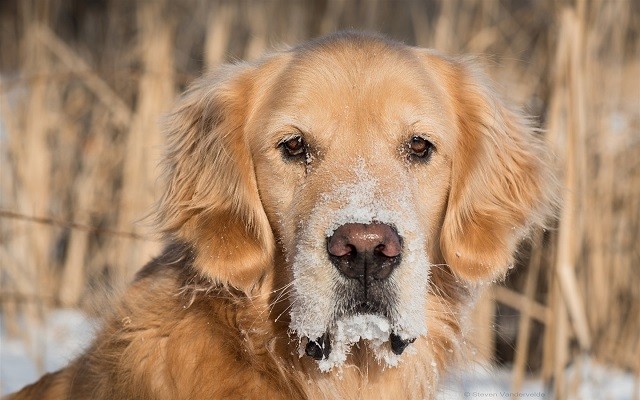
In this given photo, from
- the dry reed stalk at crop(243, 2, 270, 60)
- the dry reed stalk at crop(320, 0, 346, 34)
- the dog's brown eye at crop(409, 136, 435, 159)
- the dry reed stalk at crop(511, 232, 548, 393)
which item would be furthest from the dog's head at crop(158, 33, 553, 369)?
the dry reed stalk at crop(320, 0, 346, 34)

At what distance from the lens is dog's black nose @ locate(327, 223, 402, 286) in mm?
2477

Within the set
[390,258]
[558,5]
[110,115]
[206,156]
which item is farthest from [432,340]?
[110,115]

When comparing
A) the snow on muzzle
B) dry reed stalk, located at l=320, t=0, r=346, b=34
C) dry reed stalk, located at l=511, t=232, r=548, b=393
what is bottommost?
dry reed stalk, located at l=511, t=232, r=548, b=393

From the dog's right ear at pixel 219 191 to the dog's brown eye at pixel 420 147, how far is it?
55cm

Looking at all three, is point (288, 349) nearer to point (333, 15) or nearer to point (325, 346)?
point (325, 346)

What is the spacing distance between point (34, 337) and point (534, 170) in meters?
3.84

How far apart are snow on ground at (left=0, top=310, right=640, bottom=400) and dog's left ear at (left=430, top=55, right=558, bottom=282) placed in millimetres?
1466

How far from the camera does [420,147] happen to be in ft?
9.75

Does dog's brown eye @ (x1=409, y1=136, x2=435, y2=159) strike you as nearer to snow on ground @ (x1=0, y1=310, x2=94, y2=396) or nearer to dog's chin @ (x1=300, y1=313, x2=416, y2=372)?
dog's chin @ (x1=300, y1=313, x2=416, y2=372)

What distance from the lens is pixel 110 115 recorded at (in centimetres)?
664

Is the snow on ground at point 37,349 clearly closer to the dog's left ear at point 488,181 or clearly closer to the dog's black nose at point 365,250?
the dog's left ear at point 488,181

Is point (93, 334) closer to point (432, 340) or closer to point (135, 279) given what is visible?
point (135, 279)

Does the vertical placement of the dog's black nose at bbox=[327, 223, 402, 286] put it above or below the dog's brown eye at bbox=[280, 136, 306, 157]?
below

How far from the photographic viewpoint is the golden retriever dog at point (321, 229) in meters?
2.67
